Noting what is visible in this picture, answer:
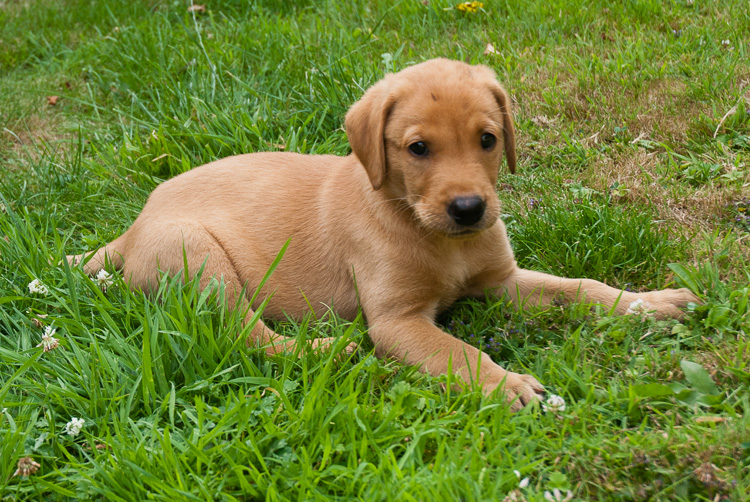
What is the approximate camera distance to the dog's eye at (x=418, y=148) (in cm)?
320

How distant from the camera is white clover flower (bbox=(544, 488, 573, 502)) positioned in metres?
2.36

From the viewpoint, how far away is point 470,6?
6234mm

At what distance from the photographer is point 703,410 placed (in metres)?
2.68

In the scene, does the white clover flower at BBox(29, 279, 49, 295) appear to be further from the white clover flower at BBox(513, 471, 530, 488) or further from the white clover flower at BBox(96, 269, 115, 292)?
the white clover flower at BBox(513, 471, 530, 488)

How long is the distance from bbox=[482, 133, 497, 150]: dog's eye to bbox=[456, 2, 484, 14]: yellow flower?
3.32m

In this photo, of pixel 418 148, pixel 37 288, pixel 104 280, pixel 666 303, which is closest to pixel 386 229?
pixel 418 148

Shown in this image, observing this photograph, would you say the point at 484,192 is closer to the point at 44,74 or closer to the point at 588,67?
the point at 588,67

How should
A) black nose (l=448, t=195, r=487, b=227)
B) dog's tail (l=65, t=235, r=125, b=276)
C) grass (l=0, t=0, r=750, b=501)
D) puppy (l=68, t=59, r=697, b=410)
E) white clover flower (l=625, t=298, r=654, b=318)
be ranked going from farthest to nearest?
dog's tail (l=65, t=235, r=125, b=276) < white clover flower (l=625, t=298, r=654, b=318) < puppy (l=68, t=59, r=697, b=410) < black nose (l=448, t=195, r=487, b=227) < grass (l=0, t=0, r=750, b=501)

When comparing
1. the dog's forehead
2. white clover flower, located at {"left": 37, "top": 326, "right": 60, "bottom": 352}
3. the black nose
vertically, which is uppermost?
Result: the dog's forehead

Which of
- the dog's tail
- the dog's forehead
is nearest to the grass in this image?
the dog's tail

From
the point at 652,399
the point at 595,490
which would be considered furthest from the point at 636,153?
the point at 595,490

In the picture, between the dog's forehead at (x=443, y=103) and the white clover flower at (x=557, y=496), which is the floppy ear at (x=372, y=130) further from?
the white clover flower at (x=557, y=496)

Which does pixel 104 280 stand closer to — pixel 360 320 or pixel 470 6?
pixel 360 320

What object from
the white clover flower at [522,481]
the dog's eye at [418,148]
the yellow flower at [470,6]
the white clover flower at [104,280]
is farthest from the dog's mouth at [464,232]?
the yellow flower at [470,6]
